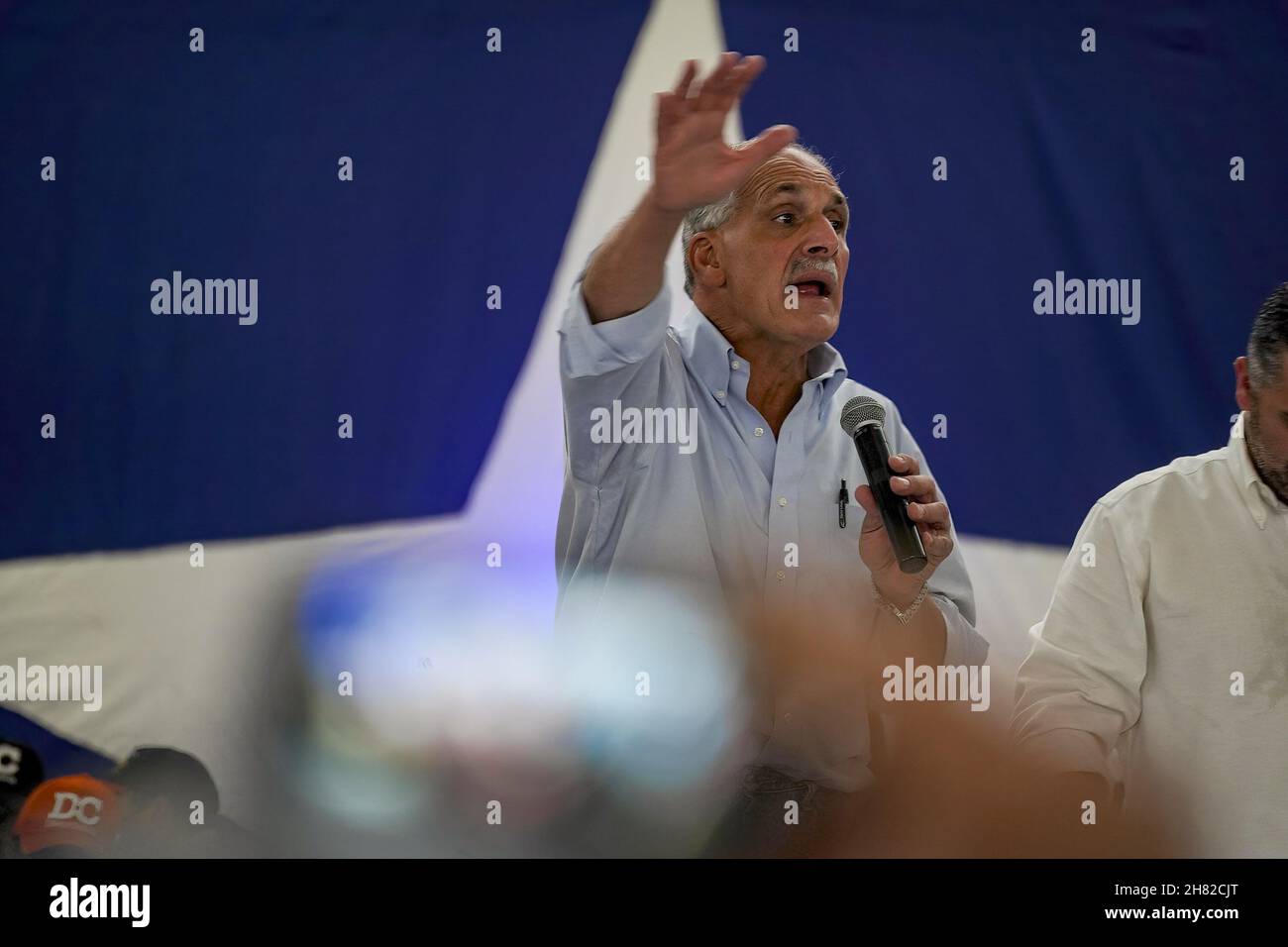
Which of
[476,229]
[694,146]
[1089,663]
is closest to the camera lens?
[694,146]

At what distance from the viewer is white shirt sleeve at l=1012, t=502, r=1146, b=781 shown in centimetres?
226

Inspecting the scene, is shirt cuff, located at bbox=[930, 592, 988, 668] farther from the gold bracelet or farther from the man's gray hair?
the man's gray hair

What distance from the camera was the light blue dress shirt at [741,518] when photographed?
241cm

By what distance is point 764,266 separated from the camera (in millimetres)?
2502

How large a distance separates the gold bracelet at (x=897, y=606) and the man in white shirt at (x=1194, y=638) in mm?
239

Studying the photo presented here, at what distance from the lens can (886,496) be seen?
6.79 ft

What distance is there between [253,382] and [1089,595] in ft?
5.79

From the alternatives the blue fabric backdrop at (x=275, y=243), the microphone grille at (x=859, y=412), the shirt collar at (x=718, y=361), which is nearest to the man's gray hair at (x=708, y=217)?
the shirt collar at (x=718, y=361)

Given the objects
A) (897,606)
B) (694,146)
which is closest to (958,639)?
(897,606)

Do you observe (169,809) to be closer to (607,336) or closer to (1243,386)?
(607,336)

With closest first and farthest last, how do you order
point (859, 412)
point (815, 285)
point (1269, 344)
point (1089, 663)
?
1. point (859, 412)
2. point (1089, 663)
3. point (1269, 344)
4. point (815, 285)

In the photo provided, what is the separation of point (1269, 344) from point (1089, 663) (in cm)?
73

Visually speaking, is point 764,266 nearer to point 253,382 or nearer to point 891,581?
point 891,581

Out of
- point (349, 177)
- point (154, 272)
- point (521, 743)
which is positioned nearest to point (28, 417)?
point (154, 272)
